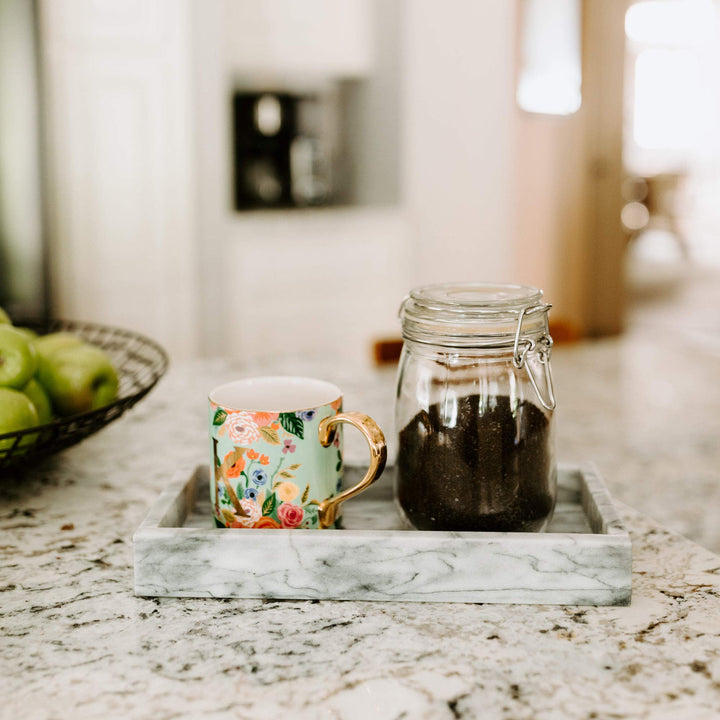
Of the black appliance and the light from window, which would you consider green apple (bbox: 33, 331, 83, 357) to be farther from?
the light from window

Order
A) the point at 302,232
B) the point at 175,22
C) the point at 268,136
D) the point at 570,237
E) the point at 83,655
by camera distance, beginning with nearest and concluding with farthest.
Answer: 1. the point at 83,655
2. the point at 175,22
3. the point at 302,232
4. the point at 268,136
5. the point at 570,237

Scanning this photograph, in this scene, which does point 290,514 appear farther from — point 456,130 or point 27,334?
point 456,130

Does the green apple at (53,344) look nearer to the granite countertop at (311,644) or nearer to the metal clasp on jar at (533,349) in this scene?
the granite countertop at (311,644)

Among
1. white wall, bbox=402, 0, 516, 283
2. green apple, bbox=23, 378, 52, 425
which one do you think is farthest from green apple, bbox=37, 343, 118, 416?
white wall, bbox=402, 0, 516, 283

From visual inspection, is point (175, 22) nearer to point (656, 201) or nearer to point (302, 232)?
point (302, 232)

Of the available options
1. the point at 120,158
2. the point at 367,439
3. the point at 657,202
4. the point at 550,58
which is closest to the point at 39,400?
the point at 367,439

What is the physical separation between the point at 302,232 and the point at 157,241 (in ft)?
1.80

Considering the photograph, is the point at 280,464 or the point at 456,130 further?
the point at 456,130

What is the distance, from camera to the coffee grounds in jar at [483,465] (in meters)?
0.68

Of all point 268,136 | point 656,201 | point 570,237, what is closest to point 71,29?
point 268,136

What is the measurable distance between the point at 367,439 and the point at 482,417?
0.30 feet

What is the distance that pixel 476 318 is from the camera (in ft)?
2.22

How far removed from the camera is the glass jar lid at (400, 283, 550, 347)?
68 cm

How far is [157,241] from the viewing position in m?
2.96
